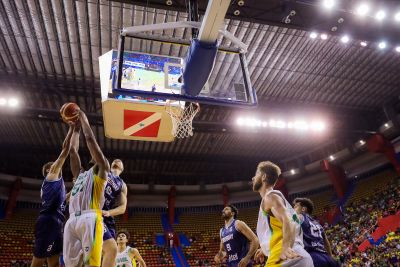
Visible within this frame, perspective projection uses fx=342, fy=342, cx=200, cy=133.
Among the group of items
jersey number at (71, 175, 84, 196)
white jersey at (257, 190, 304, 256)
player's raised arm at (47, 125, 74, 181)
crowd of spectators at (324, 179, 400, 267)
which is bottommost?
white jersey at (257, 190, 304, 256)

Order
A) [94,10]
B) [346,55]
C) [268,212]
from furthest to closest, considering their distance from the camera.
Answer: [346,55] → [94,10] → [268,212]

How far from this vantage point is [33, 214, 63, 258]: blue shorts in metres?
4.71

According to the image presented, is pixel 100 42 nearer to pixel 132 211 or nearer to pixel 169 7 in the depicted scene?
pixel 169 7

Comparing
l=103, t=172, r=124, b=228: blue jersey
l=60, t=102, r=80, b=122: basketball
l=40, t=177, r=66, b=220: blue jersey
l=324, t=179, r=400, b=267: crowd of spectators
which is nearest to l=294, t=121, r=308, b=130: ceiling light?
l=324, t=179, r=400, b=267: crowd of spectators

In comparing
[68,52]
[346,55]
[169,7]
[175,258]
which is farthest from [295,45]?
[175,258]

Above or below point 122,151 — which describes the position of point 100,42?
below

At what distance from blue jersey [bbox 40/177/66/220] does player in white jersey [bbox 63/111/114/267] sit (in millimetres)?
943

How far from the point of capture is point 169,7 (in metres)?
7.98

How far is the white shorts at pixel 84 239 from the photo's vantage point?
351cm

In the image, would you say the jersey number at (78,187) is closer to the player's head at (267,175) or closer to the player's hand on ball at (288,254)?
the player's head at (267,175)

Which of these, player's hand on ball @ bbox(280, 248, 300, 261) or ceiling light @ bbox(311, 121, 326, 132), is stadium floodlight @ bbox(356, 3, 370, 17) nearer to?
player's hand on ball @ bbox(280, 248, 300, 261)

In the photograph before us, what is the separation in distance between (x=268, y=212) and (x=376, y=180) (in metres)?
21.3

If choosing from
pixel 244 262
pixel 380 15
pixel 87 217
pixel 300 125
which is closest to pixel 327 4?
pixel 380 15

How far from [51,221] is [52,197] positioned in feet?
1.10
